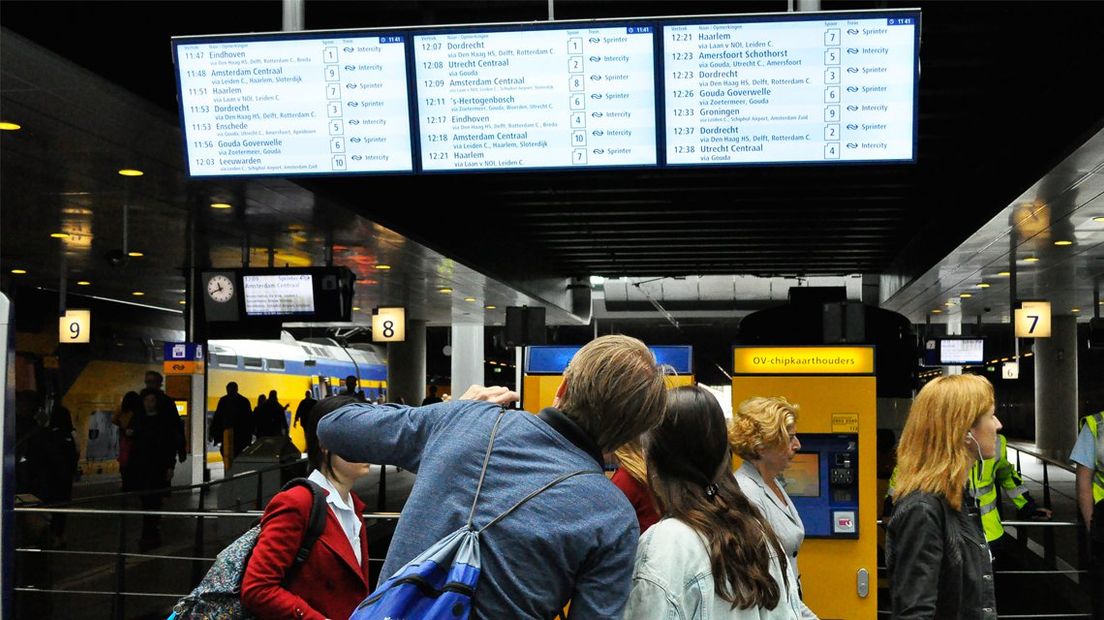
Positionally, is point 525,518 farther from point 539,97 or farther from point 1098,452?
point 1098,452

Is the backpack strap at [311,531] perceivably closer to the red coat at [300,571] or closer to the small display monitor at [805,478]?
the red coat at [300,571]

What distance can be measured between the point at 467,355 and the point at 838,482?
84.6ft

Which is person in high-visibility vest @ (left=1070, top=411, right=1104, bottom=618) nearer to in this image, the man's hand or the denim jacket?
the denim jacket

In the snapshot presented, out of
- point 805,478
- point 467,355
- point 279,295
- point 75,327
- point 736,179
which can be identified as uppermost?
point 736,179

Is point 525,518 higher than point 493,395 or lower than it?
lower

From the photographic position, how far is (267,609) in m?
3.21

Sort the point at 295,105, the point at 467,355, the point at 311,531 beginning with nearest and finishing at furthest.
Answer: the point at 311,531, the point at 295,105, the point at 467,355

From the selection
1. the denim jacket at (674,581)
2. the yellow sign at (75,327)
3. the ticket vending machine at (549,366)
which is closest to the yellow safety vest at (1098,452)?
the ticket vending machine at (549,366)

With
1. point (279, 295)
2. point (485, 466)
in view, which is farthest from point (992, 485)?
point (279, 295)

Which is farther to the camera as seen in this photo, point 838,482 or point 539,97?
point 838,482

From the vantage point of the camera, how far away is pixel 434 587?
206 centimetres

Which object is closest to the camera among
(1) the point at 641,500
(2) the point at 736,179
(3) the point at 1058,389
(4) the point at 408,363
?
(1) the point at 641,500

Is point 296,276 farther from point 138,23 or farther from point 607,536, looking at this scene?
point 607,536

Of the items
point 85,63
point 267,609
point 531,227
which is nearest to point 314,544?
point 267,609
